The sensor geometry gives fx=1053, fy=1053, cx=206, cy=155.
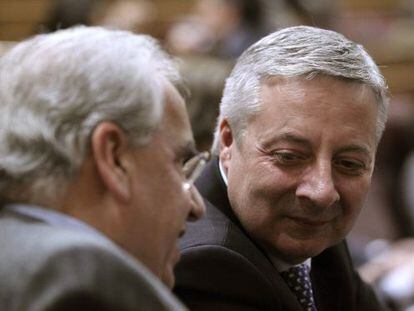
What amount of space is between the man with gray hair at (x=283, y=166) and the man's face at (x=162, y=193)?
37 centimetres

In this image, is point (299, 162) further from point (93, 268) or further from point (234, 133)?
point (93, 268)

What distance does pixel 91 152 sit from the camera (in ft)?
4.88

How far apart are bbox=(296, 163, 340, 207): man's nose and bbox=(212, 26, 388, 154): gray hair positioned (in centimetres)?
16

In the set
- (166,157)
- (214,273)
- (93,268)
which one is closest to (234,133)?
(214,273)

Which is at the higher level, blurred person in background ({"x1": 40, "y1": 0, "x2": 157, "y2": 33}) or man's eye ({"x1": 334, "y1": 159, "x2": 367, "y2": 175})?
man's eye ({"x1": 334, "y1": 159, "x2": 367, "y2": 175})

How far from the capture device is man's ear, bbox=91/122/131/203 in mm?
1471

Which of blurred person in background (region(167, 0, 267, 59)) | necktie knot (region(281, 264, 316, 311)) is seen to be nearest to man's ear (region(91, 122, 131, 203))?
necktie knot (region(281, 264, 316, 311))

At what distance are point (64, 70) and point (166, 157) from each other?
20 cm

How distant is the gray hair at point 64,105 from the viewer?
1.47m

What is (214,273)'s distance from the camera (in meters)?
2.00

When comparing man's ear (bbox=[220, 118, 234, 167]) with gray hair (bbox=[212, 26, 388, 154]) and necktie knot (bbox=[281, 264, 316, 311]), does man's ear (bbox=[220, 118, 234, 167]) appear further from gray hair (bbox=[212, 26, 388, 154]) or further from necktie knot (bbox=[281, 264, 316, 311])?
necktie knot (bbox=[281, 264, 316, 311])

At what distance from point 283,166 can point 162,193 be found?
0.51 metres

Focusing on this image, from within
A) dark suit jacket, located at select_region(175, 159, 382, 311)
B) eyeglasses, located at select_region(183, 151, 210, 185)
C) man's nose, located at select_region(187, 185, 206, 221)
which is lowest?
dark suit jacket, located at select_region(175, 159, 382, 311)

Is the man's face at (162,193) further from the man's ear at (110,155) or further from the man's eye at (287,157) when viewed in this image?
the man's eye at (287,157)
